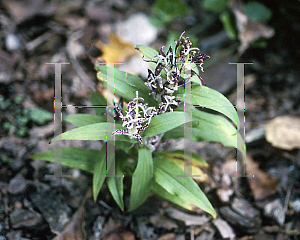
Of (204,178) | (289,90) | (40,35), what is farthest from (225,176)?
(40,35)

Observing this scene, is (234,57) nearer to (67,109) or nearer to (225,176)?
(225,176)

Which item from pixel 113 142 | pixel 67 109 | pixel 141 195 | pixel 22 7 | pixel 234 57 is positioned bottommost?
pixel 141 195

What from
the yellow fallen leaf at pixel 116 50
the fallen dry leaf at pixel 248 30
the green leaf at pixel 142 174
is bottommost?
the green leaf at pixel 142 174

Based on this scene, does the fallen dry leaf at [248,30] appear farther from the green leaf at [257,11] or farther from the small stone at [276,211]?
the small stone at [276,211]

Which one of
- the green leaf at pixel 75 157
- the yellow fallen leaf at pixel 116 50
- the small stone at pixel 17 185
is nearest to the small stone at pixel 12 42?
the yellow fallen leaf at pixel 116 50

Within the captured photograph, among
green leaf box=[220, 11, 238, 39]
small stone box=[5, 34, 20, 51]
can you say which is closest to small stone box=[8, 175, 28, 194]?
small stone box=[5, 34, 20, 51]

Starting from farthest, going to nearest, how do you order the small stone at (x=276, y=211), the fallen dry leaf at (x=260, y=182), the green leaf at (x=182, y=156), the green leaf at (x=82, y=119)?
the fallen dry leaf at (x=260, y=182)
the small stone at (x=276, y=211)
the green leaf at (x=182, y=156)
the green leaf at (x=82, y=119)

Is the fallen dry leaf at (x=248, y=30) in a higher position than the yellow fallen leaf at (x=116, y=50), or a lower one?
higher
